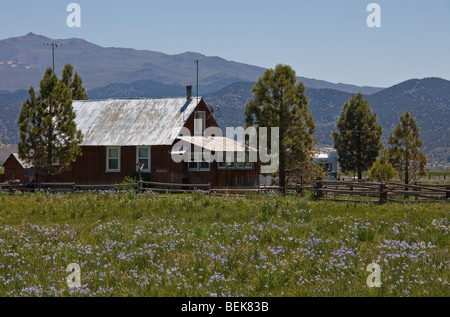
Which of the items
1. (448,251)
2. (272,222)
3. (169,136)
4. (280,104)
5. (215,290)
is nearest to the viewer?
(215,290)

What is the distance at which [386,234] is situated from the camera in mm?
15172

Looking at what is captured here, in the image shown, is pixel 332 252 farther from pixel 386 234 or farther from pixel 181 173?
pixel 181 173

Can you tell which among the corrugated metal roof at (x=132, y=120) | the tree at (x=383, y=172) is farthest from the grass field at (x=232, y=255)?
the tree at (x=383, y=172)

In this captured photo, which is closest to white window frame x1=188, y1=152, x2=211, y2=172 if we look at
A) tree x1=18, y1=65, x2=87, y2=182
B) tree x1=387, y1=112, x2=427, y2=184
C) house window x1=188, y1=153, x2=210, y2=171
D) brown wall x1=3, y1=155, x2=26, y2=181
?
house window x1=188, y1=153, x2=210, y2=171

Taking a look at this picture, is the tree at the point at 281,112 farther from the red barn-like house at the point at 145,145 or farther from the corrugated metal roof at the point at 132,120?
the corrugated metal roof at the point at 132,120

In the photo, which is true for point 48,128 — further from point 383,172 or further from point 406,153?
point 406,153

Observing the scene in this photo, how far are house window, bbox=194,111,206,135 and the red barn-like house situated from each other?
76 mm

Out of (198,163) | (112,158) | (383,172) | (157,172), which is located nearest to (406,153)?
(383,172)

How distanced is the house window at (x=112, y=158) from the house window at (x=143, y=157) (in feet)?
5.37

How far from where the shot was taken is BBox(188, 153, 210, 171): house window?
4084 cm

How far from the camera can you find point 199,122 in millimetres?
45188

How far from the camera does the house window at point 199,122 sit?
148ft
